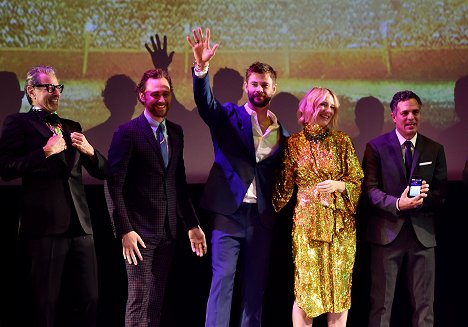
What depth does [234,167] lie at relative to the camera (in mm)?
3506

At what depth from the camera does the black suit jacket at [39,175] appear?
10.1ft

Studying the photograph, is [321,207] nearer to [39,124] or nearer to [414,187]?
[414,187]

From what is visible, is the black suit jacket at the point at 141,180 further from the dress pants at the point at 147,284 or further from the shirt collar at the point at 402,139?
the shirt collar at the point at 402,139

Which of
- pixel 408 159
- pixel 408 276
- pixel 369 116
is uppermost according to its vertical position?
pixel 369 116

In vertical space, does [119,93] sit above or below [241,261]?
above

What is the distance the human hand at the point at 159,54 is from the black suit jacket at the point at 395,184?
1.53 metres

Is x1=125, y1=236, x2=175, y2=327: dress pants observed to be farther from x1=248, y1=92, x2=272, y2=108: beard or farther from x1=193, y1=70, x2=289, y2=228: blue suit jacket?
x1=248, y1=92, x2=272, y2=108: beard

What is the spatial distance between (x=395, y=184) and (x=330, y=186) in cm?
49

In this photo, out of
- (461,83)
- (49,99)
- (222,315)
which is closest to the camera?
(49,99)

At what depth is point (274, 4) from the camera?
4438mm

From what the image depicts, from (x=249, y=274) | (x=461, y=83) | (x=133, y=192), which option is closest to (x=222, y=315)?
(x=249, y=274)

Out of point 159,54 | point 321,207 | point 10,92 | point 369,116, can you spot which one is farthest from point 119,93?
point 369,116

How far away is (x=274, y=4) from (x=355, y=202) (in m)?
1.65

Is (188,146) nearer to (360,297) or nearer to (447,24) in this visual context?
(360,297)
